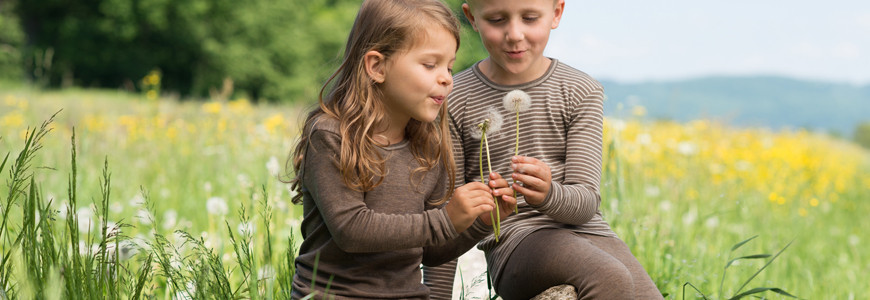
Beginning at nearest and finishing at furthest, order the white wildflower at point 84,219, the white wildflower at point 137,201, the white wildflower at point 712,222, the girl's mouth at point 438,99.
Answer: the girl's mouth at point 438,99, the white wildflower at point 137,201, the white wildflower at point 84,219, the white wildflower at point 712,222

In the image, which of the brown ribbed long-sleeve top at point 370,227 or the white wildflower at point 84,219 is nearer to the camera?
the brown ribbed long-sleeve top at point 370,227

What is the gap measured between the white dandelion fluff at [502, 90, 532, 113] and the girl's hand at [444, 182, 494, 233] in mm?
301

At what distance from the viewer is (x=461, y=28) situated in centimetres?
190

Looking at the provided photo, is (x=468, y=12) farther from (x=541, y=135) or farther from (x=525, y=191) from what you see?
(x=525, y=191)

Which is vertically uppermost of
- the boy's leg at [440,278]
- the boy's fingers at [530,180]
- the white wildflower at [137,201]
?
the boy's fingers at [530,180]

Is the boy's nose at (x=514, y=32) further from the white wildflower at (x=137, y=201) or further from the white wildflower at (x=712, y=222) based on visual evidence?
A: the white wildflower at (x=712, y=222)

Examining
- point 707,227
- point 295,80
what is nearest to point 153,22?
point 295,80

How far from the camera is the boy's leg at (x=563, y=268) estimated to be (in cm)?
182

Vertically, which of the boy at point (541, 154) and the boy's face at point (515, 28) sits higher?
the boy's face at point (515, 28)

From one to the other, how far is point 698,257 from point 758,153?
5.18m

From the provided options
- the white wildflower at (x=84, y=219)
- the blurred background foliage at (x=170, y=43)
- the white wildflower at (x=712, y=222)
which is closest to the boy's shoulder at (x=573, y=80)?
the white wildflower at (x=84, y=219)

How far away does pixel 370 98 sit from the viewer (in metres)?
1.82

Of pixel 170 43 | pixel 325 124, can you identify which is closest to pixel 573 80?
pixel 325 124

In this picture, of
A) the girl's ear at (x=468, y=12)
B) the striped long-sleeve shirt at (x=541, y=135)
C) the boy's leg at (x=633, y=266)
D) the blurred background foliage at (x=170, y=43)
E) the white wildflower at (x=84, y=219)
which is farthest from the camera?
the blurred background foliage at (x=170, y=43)
